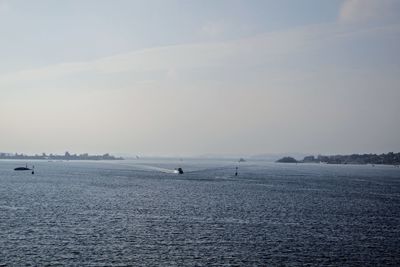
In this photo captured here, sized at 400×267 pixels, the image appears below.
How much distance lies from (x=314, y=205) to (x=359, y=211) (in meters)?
11.7

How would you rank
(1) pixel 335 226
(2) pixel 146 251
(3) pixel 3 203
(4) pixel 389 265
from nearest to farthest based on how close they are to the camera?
(4) pixel 389 265
(2) pixel 146 251
(1) pixel 335 226
(3) pixel 3 203

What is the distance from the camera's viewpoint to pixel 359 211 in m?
96.6

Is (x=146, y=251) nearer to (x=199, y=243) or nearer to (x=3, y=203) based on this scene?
(x=199, y=243)

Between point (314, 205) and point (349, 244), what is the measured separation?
45677mm

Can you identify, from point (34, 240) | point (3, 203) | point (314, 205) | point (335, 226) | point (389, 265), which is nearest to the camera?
point (389, 265)

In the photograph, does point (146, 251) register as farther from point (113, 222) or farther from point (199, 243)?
point (113, 222)

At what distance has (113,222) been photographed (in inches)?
2911

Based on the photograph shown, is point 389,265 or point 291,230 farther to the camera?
point 291,230

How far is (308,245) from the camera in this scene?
5881 cm

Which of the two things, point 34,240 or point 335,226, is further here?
point 335,226

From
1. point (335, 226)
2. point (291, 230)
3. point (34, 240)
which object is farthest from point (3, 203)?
point (335, 226)

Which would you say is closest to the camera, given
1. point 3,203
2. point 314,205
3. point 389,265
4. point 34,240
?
point 389,265

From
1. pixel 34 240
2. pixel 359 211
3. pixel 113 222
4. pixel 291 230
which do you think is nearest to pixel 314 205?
pixel 359 211

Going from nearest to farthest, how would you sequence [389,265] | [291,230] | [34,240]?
[389,265] → [34,240] → [291,230]
